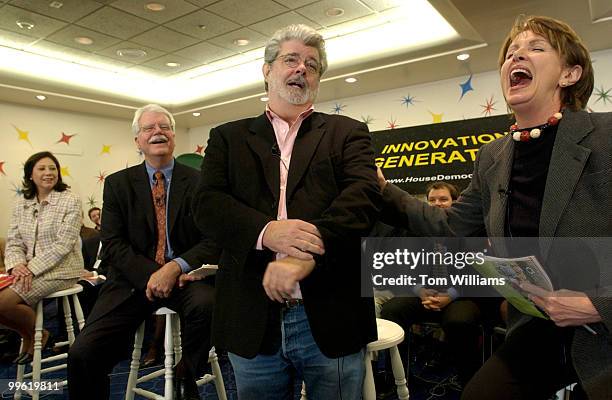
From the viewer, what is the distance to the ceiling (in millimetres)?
4441

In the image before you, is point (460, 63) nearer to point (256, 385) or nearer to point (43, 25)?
point (43, 25)

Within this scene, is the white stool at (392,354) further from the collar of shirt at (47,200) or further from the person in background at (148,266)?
the collar of shirt at (47,200)

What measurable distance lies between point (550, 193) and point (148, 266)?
183cm

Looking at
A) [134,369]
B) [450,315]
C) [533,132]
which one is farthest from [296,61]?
[450,315]

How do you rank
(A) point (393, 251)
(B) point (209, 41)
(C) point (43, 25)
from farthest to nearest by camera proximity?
(B) point (209, 41) → (C) point (43, 25) → (A) point (393, 251)

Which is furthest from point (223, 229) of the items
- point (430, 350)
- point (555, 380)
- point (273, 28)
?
point (273, 28)

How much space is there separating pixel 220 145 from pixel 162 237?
118 centimetres

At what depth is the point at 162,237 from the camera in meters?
2.45

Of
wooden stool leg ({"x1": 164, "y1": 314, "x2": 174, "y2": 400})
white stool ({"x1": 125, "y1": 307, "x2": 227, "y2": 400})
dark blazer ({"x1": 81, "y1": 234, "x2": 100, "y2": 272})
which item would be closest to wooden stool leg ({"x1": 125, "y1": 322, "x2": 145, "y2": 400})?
white stool ({"x1": 125, "y1": 307, "x2": 227, "y2": 400})

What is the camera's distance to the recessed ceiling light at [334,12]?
15.6 ft

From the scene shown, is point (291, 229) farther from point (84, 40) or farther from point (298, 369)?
point (84, 40)

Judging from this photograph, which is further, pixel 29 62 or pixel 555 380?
pixel 29 62

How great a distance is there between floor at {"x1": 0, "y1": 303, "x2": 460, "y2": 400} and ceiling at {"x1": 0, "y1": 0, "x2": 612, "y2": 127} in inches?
121

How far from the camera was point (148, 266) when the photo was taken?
229 cm
